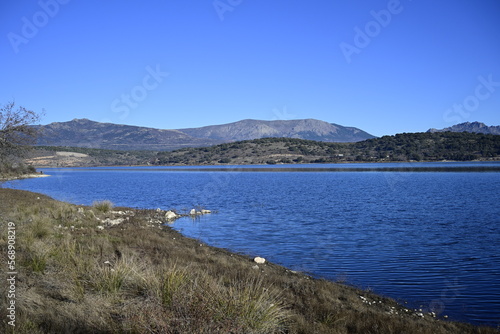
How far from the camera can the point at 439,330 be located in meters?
8.44

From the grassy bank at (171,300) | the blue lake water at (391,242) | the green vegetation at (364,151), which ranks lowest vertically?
the blue lake water at (391,242)

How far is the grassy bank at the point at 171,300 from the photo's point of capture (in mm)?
5840

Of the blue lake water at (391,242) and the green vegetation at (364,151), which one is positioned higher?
the green vegetation at (364,151)

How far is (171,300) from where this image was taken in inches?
258

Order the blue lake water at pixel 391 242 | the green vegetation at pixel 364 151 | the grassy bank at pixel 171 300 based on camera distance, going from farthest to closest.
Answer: the green vegetation at pixel 364 151 < the blue lake water at pixel 391 242 < the grassy bank at pixel 171 300

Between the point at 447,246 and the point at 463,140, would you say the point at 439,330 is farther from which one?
the point at 463,140

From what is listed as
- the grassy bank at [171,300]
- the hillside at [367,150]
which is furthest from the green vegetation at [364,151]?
the grassy bank at [171,300]

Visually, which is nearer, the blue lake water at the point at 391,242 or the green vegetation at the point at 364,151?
the blue lake water at the point at 391,242

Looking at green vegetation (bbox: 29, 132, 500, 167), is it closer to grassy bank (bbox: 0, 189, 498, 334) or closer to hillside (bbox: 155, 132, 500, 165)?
hillside (bbox: 155, 132, 500, 165)

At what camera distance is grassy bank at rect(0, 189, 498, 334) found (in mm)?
5840

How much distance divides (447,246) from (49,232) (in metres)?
16.6

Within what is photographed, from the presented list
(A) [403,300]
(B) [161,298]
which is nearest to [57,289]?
(B) [161,298]

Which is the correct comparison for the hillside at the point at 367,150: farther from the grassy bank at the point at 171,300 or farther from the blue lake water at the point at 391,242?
the grassy bank at the point at 171,300

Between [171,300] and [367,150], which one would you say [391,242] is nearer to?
[171,300]
